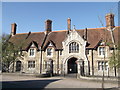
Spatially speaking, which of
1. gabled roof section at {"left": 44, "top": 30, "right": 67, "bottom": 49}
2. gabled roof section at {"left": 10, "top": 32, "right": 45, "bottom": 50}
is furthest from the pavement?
gabled roof section at {"left": 10, "top": 32, "right": 45, "bottom": 50}

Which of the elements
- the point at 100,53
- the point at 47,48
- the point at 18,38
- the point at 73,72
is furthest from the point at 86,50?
the point at 18,38

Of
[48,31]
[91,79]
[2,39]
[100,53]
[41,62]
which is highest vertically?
[48,31]

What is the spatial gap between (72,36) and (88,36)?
3.92 metres

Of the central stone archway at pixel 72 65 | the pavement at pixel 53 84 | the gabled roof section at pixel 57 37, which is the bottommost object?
the pavement at pixel 53 84

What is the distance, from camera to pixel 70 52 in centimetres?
2792

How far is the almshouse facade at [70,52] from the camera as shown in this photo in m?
26.3

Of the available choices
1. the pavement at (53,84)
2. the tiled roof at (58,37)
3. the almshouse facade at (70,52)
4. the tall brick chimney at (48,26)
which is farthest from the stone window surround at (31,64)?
the pavement at (53,84)

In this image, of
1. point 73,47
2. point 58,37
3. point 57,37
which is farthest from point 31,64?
point 73,47

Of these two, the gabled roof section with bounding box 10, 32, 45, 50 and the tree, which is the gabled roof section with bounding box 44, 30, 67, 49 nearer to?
the gabled roof section with bounding box 10, 32, 45, 50

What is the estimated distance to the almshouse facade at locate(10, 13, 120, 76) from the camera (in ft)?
86.2

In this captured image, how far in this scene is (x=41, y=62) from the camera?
2989 centimetres

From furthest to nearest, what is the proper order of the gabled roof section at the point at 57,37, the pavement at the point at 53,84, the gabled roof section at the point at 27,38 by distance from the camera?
the gabled roof section at the point at 27,38 < the gabled roof section at the point at 57,37 < the pavement at the point at 53,84

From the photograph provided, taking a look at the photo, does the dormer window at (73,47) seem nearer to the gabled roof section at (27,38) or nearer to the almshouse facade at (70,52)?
the almshouse facade at (70,52)

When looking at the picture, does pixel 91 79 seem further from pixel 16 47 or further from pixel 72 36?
pixel 16 47
